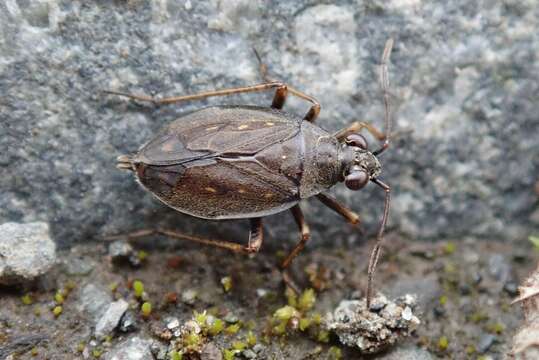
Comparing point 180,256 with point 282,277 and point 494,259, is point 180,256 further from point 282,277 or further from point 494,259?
point 494,259

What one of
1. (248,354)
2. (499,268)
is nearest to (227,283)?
(248,354)

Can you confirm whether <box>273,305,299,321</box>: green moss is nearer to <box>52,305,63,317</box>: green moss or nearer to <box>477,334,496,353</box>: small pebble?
<box>477,334,496,353</box>: small pebble

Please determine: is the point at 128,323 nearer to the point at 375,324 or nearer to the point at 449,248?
the point at 375,324

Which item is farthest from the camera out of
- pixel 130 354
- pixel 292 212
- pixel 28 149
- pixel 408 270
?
pixel 408 270

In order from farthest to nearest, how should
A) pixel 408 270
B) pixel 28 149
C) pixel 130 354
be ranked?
1. pixel 408 270
2. pixel 28 149
3. pixel 130 354

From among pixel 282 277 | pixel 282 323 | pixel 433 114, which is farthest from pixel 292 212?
pixel 433 114

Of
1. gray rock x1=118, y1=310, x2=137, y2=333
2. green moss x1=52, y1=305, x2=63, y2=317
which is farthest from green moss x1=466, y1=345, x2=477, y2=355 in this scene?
green moss x1=52, y1=305, x2=63, y2=317
